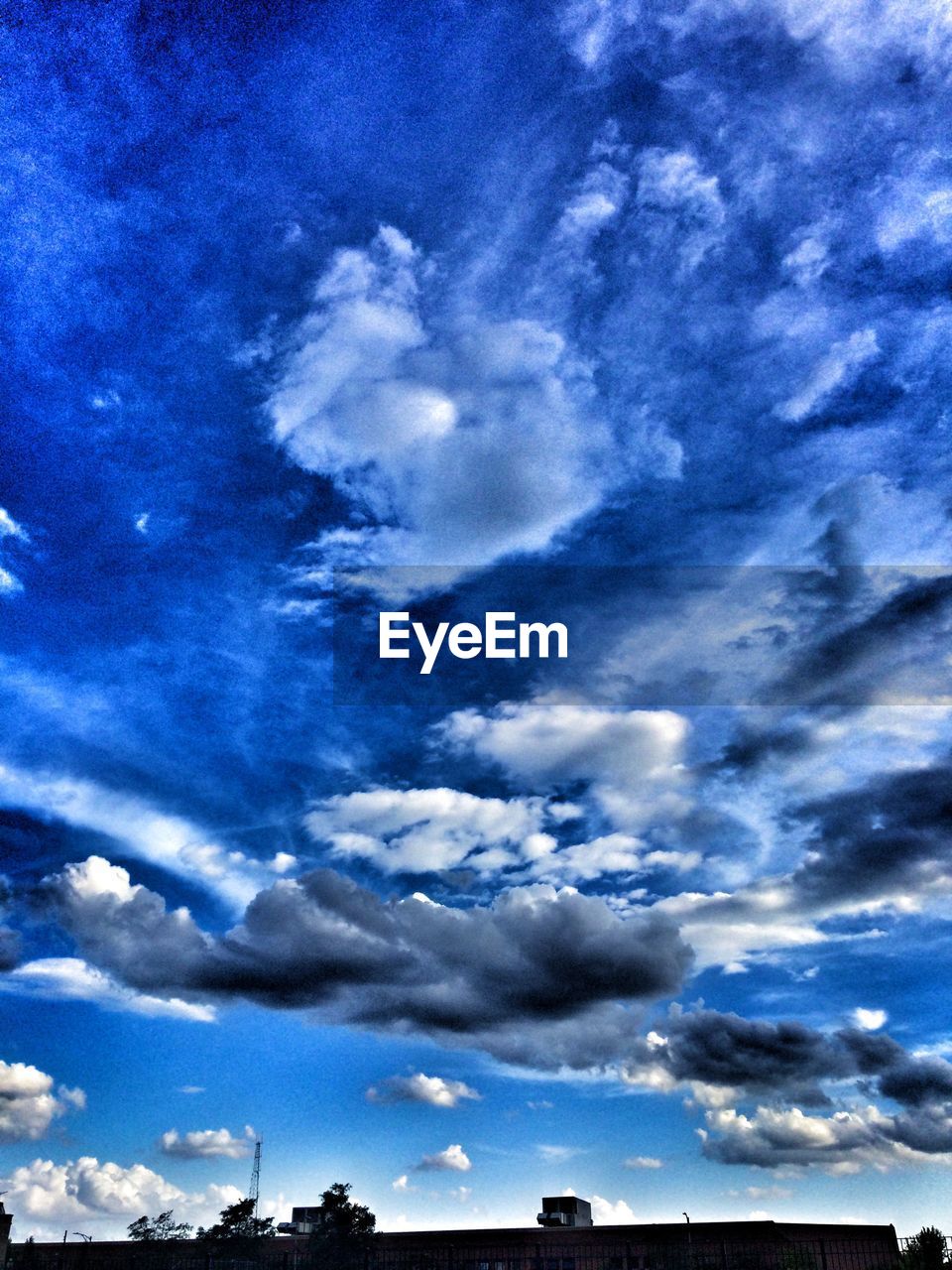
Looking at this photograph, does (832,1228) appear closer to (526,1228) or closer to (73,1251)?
(526,1228)

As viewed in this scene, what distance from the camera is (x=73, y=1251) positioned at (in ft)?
253

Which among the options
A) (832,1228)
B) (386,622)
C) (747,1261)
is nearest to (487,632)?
(386,622)

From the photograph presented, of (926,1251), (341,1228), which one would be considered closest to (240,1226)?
(341,1228)

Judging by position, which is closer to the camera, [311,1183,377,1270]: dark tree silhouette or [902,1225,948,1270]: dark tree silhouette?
[902,1225,948,1270]: dark tree silhouette

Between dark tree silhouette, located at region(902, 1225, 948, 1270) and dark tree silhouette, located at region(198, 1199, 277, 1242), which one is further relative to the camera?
dark tree silhouette, located at region(198, 1199, 277, 1242)

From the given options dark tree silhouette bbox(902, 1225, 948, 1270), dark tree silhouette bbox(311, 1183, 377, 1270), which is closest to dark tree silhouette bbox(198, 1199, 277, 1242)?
dark tree silhouette bbox(311, 1183, 377, 1270)

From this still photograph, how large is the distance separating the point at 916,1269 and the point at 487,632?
68.7 feet

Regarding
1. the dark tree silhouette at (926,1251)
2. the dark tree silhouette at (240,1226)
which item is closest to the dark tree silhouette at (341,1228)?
the dark tree silhouette at (240,1226)

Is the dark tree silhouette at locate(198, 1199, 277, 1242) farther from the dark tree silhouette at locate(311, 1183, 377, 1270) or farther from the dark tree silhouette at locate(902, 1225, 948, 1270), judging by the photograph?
the dark tree silhouette at locate(902, 1225, 948, 1270)

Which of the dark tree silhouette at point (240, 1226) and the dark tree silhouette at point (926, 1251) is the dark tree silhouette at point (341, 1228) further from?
the dark tree silhouette at point (926, 1251)

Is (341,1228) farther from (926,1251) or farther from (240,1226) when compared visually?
(926,1251)

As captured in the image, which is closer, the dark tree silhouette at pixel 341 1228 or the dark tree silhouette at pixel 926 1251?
the dark tree silhouette at pixel 926 1251

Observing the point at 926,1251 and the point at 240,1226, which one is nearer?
the point at 926,1251

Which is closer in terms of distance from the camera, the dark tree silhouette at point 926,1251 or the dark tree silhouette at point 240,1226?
the dark tree silhouette at point 926,1251
